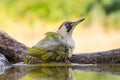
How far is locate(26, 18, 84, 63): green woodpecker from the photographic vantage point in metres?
4.91

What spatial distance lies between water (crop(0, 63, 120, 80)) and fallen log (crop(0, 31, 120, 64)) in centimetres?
6

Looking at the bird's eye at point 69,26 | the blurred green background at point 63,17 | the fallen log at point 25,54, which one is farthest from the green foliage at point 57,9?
the bird's eye at point 69,26

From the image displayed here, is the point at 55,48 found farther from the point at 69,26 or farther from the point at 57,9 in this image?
the point at 57,9

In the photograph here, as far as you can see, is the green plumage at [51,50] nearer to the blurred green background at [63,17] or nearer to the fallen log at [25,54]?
the fallen log at [25,54]

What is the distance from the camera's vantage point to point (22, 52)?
5211 mm

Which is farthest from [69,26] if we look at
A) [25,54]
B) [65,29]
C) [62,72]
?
[62,72]

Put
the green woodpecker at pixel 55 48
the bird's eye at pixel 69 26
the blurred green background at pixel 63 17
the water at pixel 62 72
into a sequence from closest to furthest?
the water at pixel 62 72, the green woodpecker at pixel 55 48, the bird's eye at pixel 69 26, the blurred green background at pixel 63 17

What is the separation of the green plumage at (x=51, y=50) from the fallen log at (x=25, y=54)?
0.12m

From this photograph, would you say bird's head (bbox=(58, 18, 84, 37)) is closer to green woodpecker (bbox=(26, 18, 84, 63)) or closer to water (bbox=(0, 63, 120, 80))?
green woodpecker (bbox=(26, 18, 84, 63))

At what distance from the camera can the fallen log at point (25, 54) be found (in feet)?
16.3

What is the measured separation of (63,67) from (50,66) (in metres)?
0.12

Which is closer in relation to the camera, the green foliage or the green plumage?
the green plumage

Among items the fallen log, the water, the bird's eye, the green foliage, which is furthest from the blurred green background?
the water

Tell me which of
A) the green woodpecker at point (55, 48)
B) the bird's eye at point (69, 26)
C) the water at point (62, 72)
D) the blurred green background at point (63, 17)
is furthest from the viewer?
the blurred green background at point (63, 17)
